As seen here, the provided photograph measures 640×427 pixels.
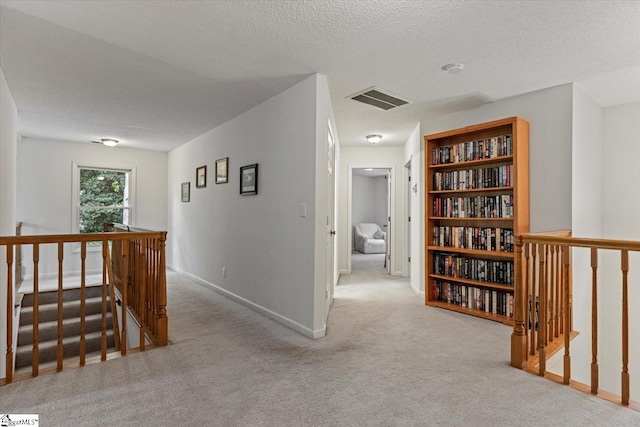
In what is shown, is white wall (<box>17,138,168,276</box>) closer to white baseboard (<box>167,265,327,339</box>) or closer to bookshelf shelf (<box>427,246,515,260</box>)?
white baseboard (<box>167,265,327,339</box>)

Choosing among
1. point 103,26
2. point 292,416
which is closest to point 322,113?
point 103,26

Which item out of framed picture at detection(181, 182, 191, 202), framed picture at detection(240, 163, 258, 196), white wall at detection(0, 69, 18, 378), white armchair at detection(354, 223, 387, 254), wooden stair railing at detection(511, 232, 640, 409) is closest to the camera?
wooden stair railing at detection(511, 232, 640, 409)

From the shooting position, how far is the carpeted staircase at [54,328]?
3.99 m

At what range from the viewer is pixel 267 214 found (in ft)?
11.7

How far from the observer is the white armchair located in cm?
933

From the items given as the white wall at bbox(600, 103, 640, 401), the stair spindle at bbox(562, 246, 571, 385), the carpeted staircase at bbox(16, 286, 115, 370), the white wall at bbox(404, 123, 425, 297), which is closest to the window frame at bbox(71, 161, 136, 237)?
the carpeted staircase at bbox(16, 286, 115, 370)

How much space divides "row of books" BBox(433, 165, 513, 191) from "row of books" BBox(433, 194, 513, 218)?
0.44 ft

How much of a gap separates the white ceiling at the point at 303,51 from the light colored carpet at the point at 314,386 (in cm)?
226

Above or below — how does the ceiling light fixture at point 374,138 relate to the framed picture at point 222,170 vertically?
above

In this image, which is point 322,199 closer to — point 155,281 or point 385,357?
point 385,357

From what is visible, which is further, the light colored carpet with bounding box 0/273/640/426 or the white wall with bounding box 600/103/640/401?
the white wall with bounding box 600/103/640/401

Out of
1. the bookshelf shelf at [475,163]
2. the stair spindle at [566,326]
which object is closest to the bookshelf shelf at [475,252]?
the bookshelf shelf at [475,163]

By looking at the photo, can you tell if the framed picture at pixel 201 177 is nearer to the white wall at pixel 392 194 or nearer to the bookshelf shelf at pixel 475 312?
the white wall at pixel 392 194

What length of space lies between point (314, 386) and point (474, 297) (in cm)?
236
